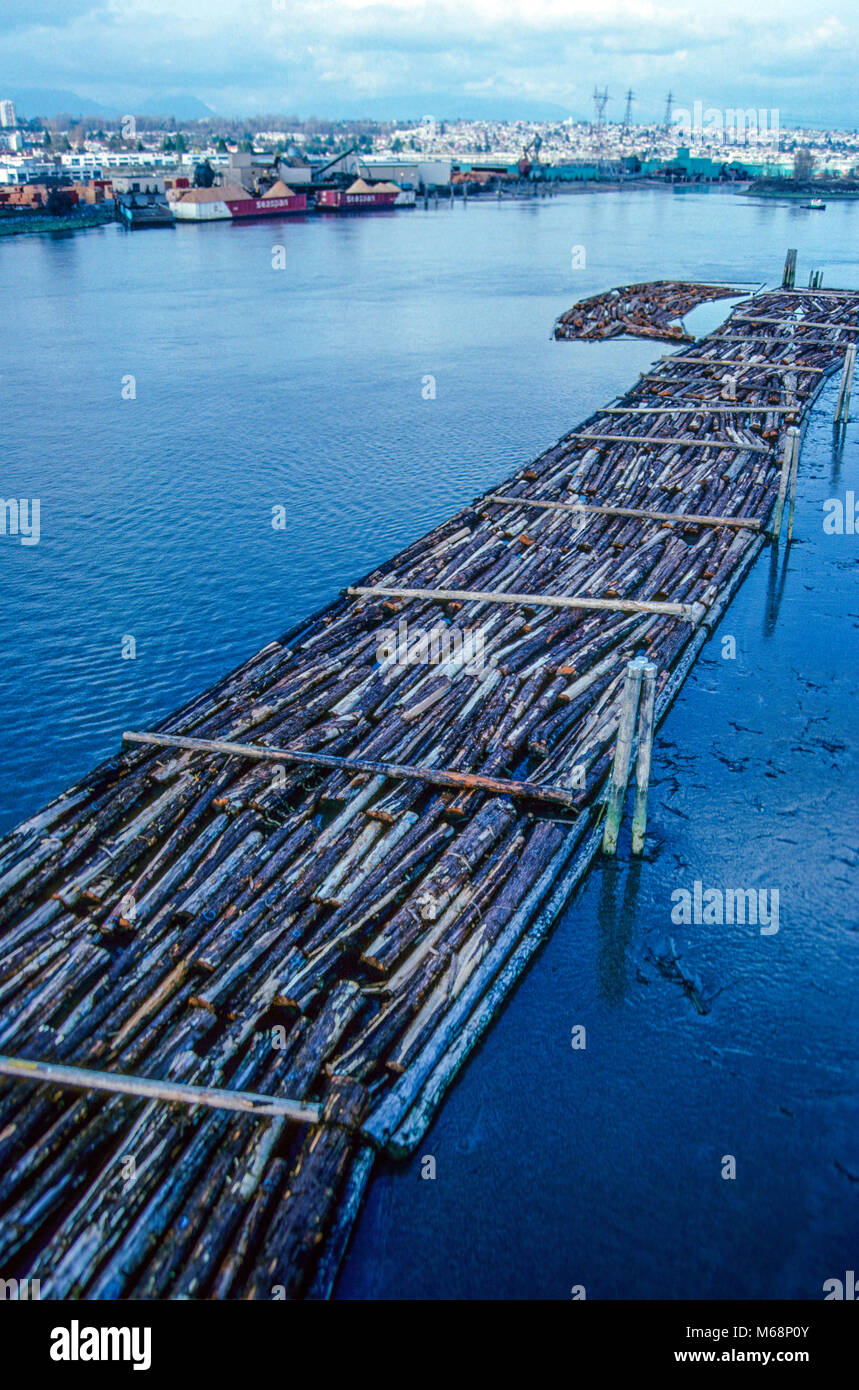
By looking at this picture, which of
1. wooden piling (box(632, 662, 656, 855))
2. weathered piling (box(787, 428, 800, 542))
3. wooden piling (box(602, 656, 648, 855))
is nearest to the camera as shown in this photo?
wooden piling (box(602, 656, 648, 855))

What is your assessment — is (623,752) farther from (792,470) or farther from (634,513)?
Result: (792,470)

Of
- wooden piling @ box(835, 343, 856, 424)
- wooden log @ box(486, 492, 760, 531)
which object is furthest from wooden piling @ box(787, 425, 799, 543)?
wooden piling @ box(835, 343, 856, 424)

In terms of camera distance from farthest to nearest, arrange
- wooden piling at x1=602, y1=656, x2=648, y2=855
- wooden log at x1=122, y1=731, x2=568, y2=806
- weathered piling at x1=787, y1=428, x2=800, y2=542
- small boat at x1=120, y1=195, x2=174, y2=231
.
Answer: small boat at x1=120, y1=195, x2=174, y2=231, weathered piling at x1=787, y1=428, x2=800, y2=542, wooden log at x1=122, y1=731, x2=568, y2=806, wooden piling at x1=602, y1=656, x2=648, y2=855

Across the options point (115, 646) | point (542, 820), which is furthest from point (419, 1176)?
point (115, 646)

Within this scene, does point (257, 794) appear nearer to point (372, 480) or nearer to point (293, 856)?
point (293, 856)

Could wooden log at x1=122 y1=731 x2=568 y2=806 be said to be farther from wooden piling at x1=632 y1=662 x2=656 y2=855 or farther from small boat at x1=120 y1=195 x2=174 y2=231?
small boat at x1=120 y1=195 x2=174 y2=231

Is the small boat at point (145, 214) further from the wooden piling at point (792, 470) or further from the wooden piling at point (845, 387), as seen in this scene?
the wooden piling at point (792, 470)
